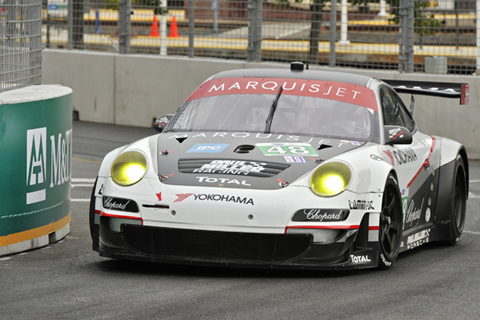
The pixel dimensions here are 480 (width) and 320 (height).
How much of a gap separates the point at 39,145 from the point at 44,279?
1268 mm

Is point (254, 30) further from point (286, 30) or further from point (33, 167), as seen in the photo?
point (33, 167)

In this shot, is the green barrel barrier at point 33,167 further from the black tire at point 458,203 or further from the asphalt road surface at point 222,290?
the black tire at point 458,203

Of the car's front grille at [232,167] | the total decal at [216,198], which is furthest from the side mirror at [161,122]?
the total decal at [216,198]

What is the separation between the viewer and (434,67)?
14398mm

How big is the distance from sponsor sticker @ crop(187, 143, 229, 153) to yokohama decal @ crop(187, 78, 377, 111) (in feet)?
2.87

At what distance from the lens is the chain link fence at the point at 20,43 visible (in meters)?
7.27

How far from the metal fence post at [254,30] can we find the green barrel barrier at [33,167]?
8272mm

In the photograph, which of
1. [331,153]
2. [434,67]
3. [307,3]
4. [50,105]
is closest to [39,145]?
[50,105]

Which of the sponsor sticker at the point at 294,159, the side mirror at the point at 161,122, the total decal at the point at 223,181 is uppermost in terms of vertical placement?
the side mirror at the point at 161,122

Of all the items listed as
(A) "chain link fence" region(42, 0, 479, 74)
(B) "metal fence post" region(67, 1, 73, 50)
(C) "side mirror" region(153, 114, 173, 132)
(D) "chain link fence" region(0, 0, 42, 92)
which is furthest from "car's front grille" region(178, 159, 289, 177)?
(B) "metal fence post" region(67, 1, 73, 50)

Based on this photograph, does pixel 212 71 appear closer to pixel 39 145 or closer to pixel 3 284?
pixel 39 145

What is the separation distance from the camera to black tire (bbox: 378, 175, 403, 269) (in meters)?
6.48

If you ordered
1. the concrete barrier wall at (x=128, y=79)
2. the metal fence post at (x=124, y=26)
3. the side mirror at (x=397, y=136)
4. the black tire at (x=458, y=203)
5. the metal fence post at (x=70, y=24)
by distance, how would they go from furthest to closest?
the metal fence post at (x=70, y=24)
the metal fence post at (x=124, y=26)
the concrete barrier wall at (x=128, y=79)
the black tire at (x=458, y=203)
the side mirror at (x=397, y=136)

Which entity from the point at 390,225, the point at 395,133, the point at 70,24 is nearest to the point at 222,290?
the point at 390,225
